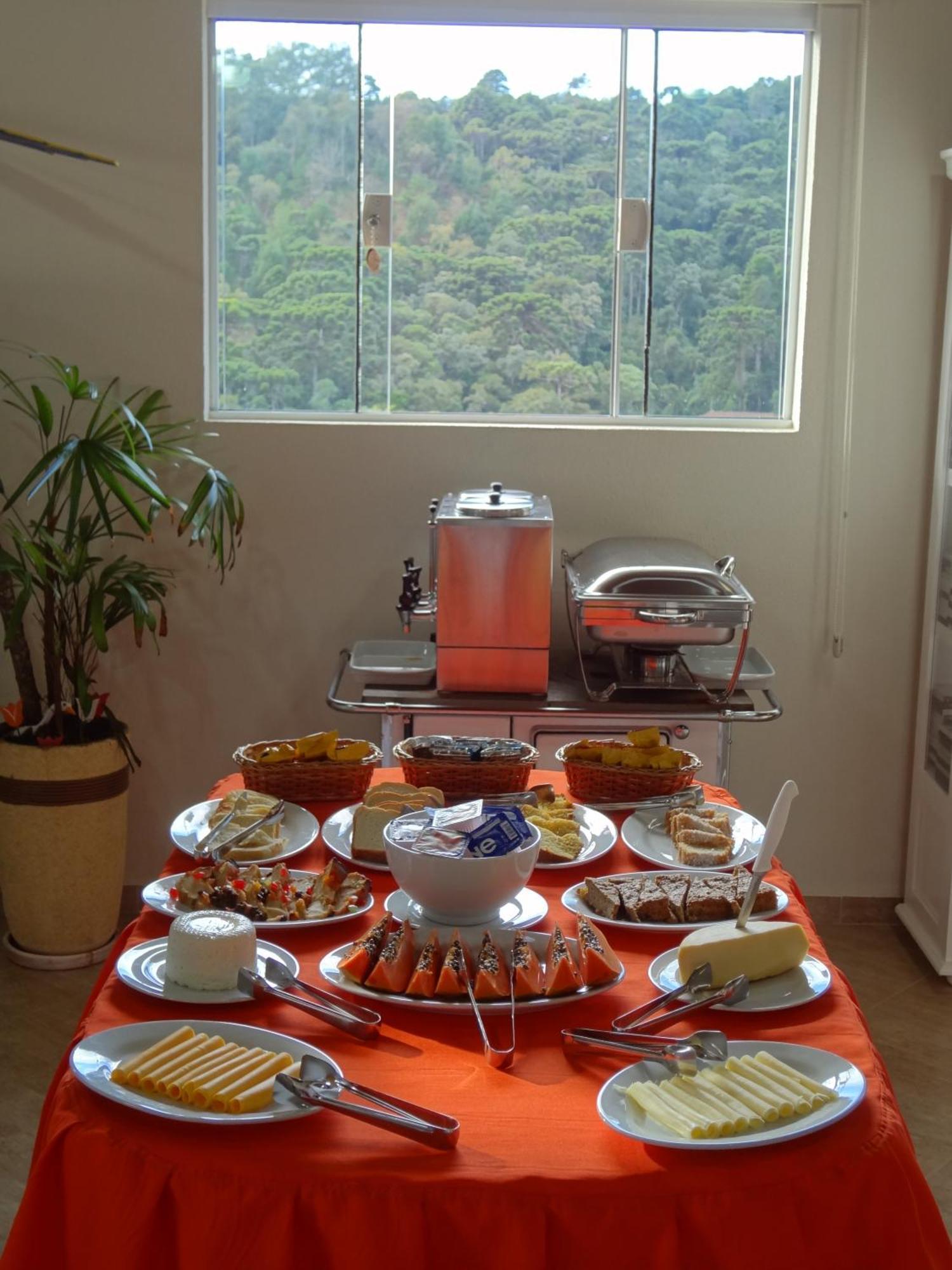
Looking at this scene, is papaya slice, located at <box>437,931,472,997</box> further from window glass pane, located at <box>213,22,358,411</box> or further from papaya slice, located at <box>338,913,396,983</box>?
window glass pane, located at <box>213,22,358,411</box>

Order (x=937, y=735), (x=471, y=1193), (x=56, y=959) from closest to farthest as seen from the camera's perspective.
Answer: (x=471, y=1193)
(x=56, y=959)
(x=937, y=735)

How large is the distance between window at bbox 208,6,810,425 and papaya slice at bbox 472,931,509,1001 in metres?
2.40

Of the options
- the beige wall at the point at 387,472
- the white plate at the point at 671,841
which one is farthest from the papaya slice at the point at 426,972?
the beige wall at the point at 387,472

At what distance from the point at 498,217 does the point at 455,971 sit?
2636 mm

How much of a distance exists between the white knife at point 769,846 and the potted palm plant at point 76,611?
173 centimetres

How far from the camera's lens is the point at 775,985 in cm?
149

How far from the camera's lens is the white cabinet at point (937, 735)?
135 inches

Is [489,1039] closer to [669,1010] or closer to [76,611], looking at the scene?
[669,1010]

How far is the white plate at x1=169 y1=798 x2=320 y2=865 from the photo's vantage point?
6.08ft

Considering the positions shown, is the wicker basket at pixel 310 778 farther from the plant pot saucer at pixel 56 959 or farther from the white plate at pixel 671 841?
the plant pot saucer at pixel 56 959

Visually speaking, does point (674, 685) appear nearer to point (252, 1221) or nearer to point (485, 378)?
point (485, 378)

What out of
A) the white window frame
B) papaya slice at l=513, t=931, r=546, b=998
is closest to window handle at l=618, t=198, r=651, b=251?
the white window frame

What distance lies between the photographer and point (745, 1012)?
4.73 feet

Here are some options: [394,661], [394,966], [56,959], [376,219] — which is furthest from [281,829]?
[376,219]
